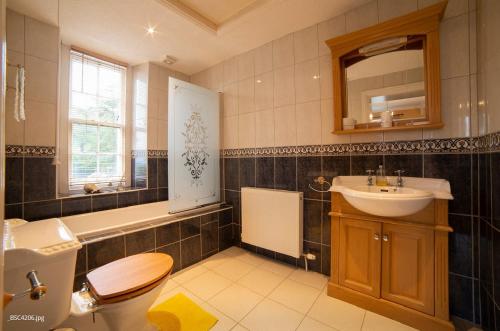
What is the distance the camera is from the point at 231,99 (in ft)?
8.52

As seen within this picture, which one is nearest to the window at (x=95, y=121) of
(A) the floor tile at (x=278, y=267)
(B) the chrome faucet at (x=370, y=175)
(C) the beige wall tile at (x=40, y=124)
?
(C) the beige wall tile at (x=40, y=124)

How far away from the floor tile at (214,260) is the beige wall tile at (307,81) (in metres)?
1.82

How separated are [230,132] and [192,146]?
56 centimetres

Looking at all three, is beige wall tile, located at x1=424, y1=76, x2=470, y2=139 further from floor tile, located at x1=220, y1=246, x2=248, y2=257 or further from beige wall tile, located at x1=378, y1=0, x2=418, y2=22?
floor tile, located at x1=220, y1=246, x2=248, y2=257

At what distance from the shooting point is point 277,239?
6.81 feet

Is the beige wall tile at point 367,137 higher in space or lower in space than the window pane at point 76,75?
lower

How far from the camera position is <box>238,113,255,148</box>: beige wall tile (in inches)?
94.8

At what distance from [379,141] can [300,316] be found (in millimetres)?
1408

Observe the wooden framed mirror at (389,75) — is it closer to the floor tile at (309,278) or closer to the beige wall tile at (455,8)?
the beige wall tile at (455,8)

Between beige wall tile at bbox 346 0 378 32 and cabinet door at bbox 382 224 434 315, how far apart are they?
1.57 metres

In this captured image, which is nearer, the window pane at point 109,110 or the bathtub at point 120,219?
the bathtub at point 120,219

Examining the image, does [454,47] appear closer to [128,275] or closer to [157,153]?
[128,275]

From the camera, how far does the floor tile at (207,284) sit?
1.70 meters

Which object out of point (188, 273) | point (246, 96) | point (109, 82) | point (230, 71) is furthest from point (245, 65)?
point (188, 273)
